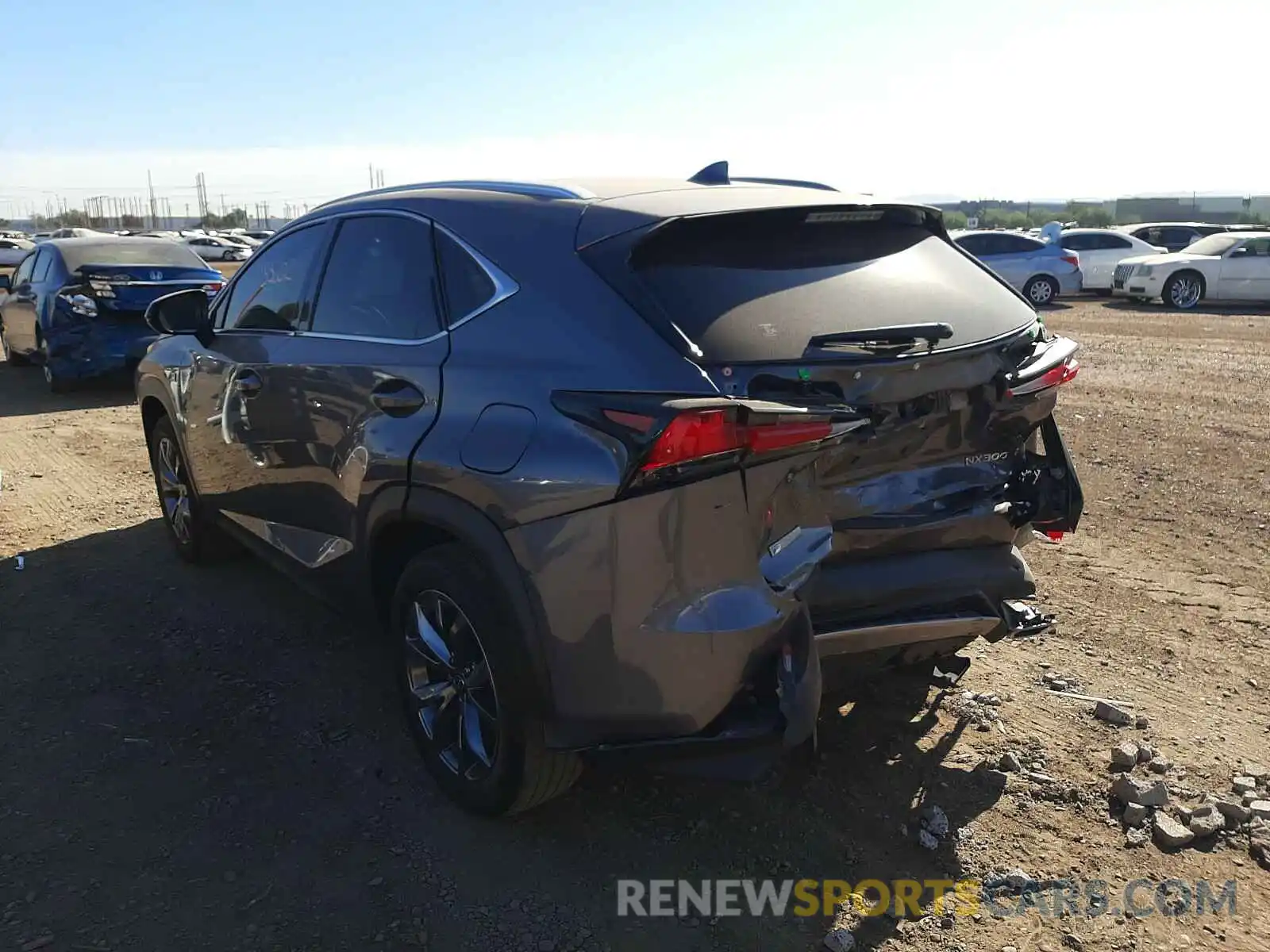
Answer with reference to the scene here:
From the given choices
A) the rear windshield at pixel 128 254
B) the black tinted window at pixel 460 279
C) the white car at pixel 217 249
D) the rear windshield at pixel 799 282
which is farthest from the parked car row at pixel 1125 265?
the white car at pixel 217 249

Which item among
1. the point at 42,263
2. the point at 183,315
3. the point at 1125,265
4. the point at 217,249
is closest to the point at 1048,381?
the point at 183,315

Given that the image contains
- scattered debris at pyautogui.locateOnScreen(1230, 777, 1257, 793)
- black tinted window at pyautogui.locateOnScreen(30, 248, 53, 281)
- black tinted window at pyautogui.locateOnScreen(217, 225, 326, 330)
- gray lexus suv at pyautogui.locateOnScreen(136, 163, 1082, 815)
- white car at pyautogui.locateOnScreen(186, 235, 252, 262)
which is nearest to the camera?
gray lexus suv at pyautogui.locateOnScreen(136, 163, 1082, 815)

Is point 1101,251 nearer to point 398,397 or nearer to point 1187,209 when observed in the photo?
point 398,397

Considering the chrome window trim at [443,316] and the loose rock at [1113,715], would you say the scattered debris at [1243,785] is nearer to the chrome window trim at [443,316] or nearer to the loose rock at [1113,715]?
the loose rock at [1113,715]

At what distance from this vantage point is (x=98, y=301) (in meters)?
9.84

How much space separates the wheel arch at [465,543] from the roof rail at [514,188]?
99 cm

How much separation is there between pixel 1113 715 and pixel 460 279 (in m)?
2.79

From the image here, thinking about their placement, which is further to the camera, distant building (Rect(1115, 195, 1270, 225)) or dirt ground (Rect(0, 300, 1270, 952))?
distant building (Rect(1115, 195, 1270, 225))

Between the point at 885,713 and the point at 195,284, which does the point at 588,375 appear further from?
the point at 195,284

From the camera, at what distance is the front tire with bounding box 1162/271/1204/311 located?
18.9 meters

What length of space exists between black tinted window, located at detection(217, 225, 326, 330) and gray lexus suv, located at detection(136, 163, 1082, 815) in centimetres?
37

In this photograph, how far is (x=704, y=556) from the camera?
249cm

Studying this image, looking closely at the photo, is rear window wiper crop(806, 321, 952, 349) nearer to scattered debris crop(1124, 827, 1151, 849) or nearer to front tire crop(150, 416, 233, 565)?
scattered debris crop(1124, 827, 1151, 849)

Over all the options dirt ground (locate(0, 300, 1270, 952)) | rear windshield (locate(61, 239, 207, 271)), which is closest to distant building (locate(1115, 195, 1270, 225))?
rear windshield (locate(61, 239, 207, 271))
